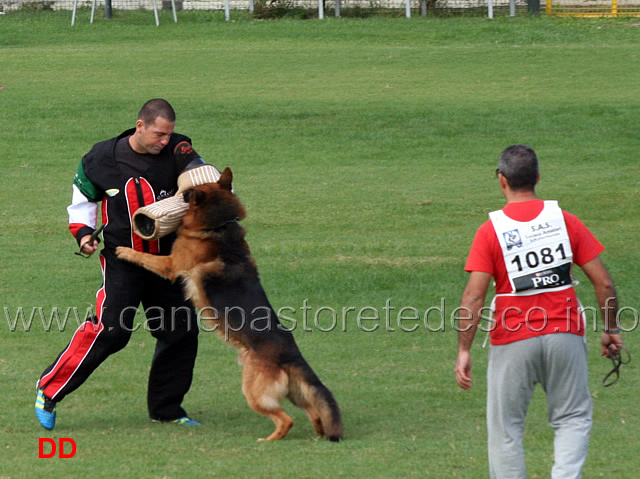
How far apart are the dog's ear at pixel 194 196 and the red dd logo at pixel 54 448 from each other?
1.53 meters

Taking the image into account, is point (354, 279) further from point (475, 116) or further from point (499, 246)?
point (475, 116)

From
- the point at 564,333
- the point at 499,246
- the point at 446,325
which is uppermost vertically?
the point at 499,246

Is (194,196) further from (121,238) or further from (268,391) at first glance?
(268,391)

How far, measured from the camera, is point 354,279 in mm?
9383

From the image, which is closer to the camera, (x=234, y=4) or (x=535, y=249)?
(x=535, y=249)

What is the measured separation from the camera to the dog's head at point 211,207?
565 centimetres

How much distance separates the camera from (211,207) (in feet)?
18.6

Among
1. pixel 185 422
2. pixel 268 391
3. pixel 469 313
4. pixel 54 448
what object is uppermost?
pixel 469 313

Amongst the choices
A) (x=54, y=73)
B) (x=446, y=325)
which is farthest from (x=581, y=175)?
(x=54, y=73)

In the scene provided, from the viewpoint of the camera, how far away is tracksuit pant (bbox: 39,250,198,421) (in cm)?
570

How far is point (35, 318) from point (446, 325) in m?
3.49

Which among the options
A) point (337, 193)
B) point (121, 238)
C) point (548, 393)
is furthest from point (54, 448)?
point (337, 193)

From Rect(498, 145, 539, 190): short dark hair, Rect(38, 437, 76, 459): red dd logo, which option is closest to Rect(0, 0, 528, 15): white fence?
Rect(38, 437, 76, 459): red dd logo

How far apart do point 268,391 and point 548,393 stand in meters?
1.78
